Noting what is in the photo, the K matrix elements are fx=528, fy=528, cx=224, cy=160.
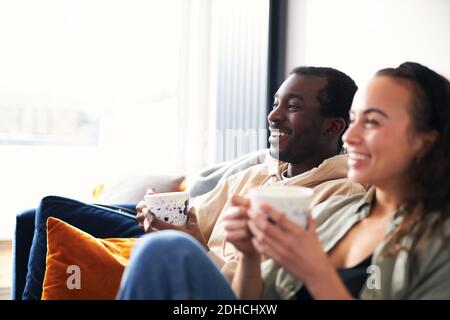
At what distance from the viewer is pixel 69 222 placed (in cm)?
169

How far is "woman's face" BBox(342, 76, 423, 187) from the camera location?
3.32 feet

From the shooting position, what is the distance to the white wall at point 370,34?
169 cm

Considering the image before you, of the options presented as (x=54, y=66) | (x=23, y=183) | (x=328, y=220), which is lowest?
(x=23, y=183)

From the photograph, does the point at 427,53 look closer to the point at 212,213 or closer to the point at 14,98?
the point at 212,213

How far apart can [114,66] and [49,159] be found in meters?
0.73

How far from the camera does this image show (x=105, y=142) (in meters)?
3.50

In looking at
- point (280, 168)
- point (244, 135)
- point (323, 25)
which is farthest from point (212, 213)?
point (244, 135)

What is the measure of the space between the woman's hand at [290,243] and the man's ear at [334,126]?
72 cm

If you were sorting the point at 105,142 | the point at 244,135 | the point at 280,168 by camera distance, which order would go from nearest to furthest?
the point at 280,168
the point at 244,135
the point at 105,142

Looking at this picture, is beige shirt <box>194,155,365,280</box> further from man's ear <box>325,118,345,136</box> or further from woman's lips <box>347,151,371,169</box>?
woman's lips <box>347,151,371,169</box>

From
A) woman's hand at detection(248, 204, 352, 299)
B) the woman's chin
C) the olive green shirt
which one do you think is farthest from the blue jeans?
the woman's chin

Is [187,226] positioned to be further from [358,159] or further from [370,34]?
[370,34]

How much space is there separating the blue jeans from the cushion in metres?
1.56

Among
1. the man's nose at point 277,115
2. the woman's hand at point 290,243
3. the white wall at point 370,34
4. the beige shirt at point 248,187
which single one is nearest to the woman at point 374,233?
the woman's hand at point 290,243
